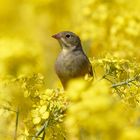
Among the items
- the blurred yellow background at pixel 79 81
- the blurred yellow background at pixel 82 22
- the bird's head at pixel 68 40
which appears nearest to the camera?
the blurred yellow background at pixel 79 81

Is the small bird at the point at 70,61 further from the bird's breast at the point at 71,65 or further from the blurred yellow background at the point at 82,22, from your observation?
the blurred yellow background at the point at 82,22

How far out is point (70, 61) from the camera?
5344 mm

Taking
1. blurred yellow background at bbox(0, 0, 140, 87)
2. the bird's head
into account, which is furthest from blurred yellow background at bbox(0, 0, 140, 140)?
the bird's head

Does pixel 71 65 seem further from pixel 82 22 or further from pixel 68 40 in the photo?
pixel 82 22

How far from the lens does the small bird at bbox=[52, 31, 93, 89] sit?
5125mm

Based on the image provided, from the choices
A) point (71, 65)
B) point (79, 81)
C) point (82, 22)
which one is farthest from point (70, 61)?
point (79, 81)

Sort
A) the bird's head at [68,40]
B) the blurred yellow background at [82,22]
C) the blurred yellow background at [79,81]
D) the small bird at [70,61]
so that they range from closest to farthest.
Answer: the blurred yellow background at [79,81]
the small bird at [70,61]
the bird's head at [68,40]
the blurred yellow background at [82,22]

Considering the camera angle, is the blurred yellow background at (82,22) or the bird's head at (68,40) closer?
the bird's head at (68,40)

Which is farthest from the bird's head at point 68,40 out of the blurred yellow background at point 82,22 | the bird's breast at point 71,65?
the blurred yellow background at point 82,22

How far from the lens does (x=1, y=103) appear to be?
351cm

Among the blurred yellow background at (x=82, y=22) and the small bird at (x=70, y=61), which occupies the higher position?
the blurred yellow background at (x=82, y=22)

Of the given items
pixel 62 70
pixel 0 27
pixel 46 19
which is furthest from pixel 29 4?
pixel 62 70

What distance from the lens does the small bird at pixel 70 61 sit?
16.8 ft

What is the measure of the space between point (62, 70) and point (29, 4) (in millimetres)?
2789
